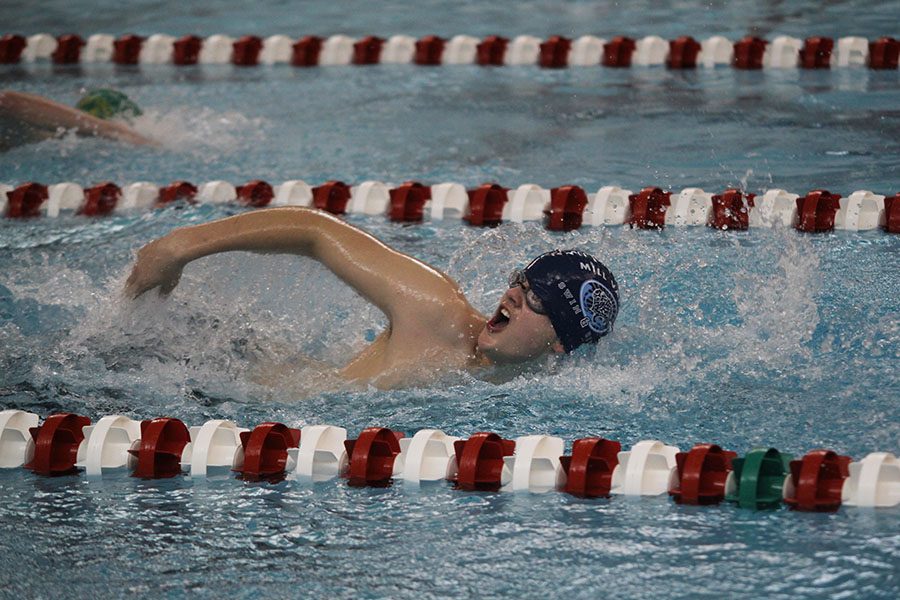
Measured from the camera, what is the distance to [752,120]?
19.1 feet

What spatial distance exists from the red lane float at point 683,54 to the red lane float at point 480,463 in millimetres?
4263

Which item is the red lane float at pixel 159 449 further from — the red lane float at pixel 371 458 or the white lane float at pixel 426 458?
the white lane float at pixel 426 458

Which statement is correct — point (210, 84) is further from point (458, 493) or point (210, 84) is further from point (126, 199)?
point (458, 493)

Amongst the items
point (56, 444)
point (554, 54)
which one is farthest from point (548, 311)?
point (554, 54)

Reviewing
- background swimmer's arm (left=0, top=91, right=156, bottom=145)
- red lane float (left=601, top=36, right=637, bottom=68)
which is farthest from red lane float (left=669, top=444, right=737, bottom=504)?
red lane float (left=601, top=36, right=637, bottom=68)

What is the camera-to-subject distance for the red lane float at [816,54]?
→ 21.7 ft

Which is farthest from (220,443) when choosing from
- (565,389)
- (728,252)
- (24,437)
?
(728,252)

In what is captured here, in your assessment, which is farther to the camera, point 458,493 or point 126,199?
point 126,199

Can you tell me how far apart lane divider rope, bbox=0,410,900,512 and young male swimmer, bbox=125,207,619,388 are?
0.33 metres

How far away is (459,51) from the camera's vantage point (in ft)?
23.8

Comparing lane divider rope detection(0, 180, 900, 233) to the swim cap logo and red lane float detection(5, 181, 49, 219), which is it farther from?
the swim cap logo

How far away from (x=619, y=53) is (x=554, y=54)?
35 centimetres

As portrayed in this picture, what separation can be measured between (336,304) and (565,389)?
41.8 inches

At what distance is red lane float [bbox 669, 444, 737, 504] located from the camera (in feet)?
9.01
